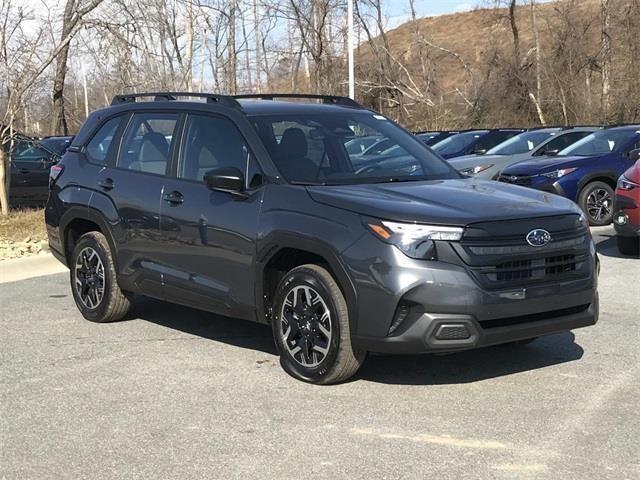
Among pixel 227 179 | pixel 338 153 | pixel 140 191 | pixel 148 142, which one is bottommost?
pixel 140 191

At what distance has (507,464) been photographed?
4.07m

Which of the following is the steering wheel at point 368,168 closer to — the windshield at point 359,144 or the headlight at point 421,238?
the windshield at point 359,144

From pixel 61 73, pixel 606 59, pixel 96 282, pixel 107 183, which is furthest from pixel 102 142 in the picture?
pixel 606 59

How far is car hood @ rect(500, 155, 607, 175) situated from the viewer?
13.3 meters

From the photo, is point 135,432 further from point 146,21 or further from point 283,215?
point 146,21

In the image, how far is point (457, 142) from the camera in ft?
64.4

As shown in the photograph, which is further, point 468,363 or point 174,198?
point 174,198

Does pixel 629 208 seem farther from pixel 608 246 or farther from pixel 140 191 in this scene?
pixel 140 191

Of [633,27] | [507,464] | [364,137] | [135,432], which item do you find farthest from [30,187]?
[633,27]

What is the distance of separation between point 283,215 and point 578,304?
6.30 feet

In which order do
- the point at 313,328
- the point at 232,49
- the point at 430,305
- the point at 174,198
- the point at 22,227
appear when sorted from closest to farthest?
the point at 430,305
the point at 313,328
the point at 174,198
the point at 22,227
the point at 232,49

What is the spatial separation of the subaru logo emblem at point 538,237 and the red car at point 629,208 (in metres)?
4.92

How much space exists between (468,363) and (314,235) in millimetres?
1498

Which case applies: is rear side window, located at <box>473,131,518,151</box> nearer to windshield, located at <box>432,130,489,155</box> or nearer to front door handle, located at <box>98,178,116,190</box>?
windshield, located at <box>432,130,489,155</box>
